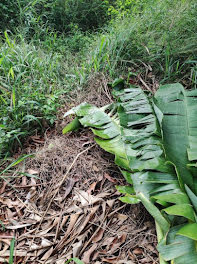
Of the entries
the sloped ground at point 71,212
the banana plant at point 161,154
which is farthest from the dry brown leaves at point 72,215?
the banana plant at point 161,154

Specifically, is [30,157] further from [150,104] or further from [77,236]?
[150,104]

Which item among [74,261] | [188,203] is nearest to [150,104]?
[188,203]

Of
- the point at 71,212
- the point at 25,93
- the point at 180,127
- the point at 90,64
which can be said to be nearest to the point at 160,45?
the point at 90,64

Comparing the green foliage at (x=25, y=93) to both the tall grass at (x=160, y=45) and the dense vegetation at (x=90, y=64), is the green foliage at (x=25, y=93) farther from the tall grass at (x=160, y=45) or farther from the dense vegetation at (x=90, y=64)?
the tall grass at (x=160, y=45)

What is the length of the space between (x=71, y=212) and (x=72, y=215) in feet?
0.13

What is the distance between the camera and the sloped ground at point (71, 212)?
3.75 feet

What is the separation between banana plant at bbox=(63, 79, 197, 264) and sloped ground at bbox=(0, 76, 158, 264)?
0.47 feet

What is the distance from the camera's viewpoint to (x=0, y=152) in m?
1.73

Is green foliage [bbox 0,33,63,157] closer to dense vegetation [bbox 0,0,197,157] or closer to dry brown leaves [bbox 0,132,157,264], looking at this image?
dense vegetation [bbox 0,0,197,157]

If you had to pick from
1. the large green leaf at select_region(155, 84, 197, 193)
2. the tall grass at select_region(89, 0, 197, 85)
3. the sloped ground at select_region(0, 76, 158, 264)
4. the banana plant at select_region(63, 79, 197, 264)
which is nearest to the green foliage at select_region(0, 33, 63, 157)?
the sloped ground at select_region(0, 76, 158, 264)

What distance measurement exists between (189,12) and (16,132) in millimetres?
2319

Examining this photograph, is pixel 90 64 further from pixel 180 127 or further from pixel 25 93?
pixel 180 127

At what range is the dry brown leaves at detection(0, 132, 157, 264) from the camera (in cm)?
114

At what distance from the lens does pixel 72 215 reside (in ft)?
4.24
